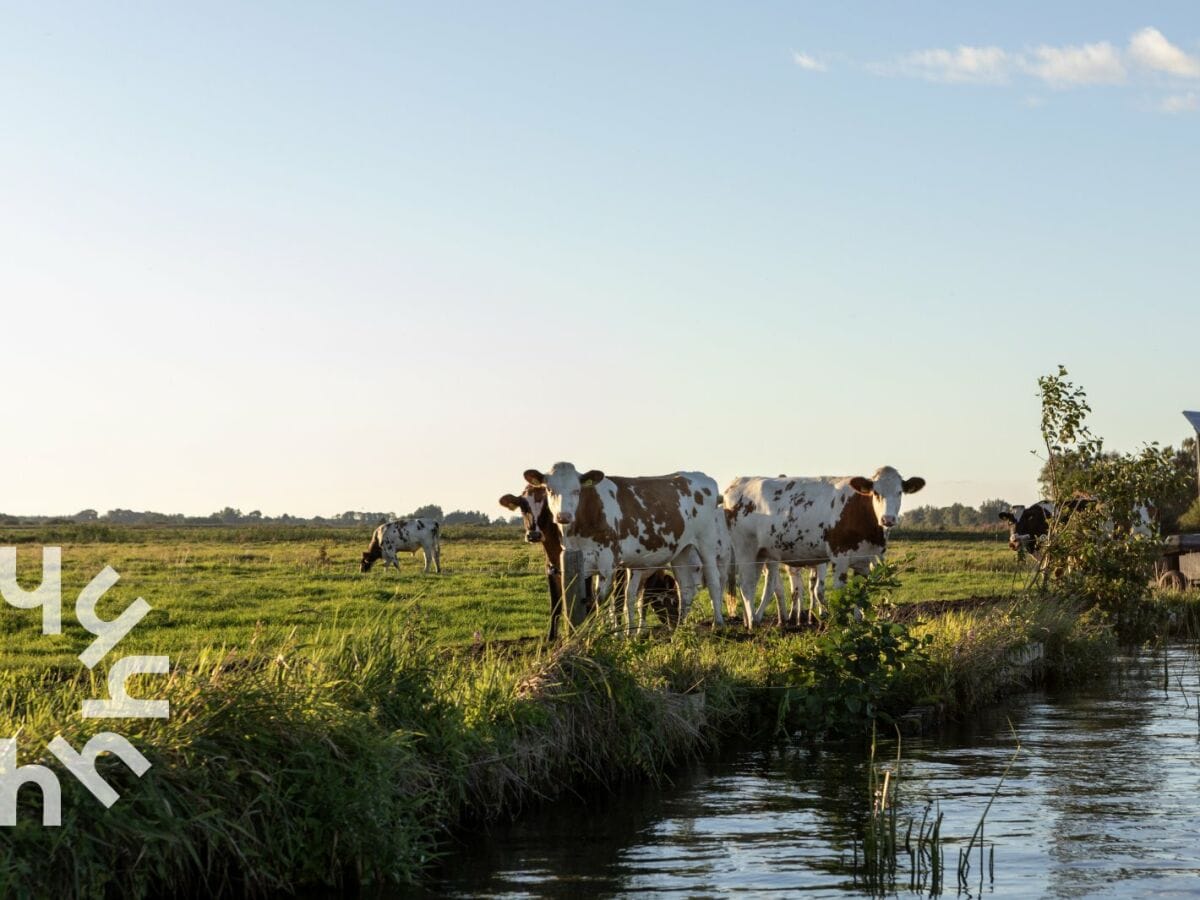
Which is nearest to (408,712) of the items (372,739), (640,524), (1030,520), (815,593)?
(372,739)

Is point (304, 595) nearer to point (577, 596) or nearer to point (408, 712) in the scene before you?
point (577, 596)

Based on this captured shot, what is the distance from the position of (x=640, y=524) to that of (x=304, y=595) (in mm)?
9358

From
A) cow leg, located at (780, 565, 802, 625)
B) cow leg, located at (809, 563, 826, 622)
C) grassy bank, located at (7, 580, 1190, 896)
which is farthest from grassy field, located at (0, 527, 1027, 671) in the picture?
cow leg, located at (809, 563, 826, 622)

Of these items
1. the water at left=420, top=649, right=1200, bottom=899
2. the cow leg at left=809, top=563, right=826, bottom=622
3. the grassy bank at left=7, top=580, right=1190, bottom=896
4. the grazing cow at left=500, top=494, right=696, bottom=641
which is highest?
the grazing cow at left=500, top=494, right=696, bottom=641

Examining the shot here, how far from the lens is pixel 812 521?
73.4ft

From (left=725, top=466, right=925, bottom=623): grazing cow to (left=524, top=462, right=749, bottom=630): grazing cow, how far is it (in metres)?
0.98

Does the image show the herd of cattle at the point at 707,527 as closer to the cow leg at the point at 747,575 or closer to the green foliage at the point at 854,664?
the cow leg at the point at 747,575

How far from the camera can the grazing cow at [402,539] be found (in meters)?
40.4

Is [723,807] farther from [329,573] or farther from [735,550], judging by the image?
[329,573]

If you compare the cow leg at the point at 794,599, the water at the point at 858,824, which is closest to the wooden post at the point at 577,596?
the water at the point at 858,824

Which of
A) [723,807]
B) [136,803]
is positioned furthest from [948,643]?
[136,803]

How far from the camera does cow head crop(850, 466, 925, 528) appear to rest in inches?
840

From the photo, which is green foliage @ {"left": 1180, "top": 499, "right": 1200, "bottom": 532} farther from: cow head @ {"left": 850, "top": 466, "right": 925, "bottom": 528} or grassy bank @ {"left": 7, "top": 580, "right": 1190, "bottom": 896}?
grassy bank @ {"left": 7, "top": 580, "right": 1190, "bottom": 896}

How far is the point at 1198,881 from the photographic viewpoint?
9.03m
